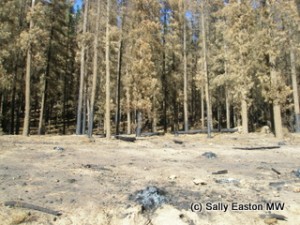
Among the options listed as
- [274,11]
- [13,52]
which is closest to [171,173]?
[274,11]

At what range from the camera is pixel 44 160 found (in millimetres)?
11961

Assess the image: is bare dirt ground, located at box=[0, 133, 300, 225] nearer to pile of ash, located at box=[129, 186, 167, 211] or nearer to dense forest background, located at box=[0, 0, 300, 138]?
pile of ash, located at box=[129, 186, 167, 211]

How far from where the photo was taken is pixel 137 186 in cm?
877

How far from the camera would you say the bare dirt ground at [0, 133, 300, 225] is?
6.96 meters

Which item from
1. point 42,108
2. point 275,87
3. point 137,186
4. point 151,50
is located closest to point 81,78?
point 42,108

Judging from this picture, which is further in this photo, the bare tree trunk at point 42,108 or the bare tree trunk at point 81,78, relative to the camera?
the bare tree trunk at point 42,108

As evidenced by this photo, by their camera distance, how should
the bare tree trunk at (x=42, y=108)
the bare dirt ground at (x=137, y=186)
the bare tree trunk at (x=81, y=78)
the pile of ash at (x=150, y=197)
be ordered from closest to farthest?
the bare dirt ground at (x=137, y=186) → the pile of ash at (x=150, y=197) → the bare tree trunk at (x=81, y=78) → the bare tree trunk at (x=42, y=108)

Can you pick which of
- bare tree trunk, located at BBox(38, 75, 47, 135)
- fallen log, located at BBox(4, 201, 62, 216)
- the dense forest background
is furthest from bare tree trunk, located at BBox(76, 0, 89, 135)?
fallen log, located at BBox(4, 201, 62, 216)

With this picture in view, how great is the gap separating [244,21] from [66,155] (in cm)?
1576

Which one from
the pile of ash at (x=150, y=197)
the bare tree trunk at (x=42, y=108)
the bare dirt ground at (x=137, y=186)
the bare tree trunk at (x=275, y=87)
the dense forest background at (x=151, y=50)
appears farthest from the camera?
the bare tree trunk at (x=42, y=108)

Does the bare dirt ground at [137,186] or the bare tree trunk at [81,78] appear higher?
the bare tree trunk at [81,78]

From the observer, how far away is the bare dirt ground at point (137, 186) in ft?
22.8

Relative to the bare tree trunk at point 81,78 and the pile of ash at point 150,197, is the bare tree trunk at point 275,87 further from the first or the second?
the pile of ash at point 150,197

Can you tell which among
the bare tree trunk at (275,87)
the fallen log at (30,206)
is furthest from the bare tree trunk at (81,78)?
the fallen log at (30,206)
